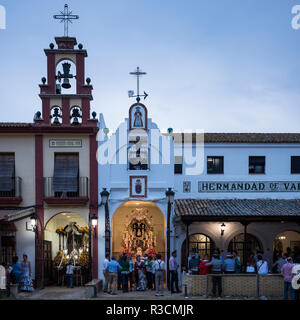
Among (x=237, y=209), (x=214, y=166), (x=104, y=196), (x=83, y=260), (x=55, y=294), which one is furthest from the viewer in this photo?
(x=214, y=166)

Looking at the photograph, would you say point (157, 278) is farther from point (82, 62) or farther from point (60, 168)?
point (82, 62)

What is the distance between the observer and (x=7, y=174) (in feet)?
68.5

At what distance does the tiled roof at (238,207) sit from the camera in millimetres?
19922

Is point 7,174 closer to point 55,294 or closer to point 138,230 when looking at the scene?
point 55,294

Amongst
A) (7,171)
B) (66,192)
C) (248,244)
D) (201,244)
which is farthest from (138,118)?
(248,244)

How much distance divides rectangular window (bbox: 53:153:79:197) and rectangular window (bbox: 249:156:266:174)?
8210 millimetres

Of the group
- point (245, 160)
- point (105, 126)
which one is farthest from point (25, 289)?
point (245, 160)

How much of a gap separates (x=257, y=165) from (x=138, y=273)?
7990 millimetres

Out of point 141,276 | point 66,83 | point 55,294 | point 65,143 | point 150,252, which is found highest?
point 66,83

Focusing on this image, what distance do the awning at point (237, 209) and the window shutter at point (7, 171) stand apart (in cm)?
730

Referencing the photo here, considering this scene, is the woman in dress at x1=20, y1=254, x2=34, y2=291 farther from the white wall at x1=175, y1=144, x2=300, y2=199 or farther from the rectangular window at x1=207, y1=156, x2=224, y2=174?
the rectangular window at x1=207, y1=156, x2=224, y2=174

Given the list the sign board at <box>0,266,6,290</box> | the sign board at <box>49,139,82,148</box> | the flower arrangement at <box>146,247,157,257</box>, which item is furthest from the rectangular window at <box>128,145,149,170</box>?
the sign board at <box>0,266,6,290</box>

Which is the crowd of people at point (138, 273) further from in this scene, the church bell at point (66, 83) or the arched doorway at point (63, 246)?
the church bell at point (66, 83)

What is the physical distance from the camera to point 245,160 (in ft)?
74.3
